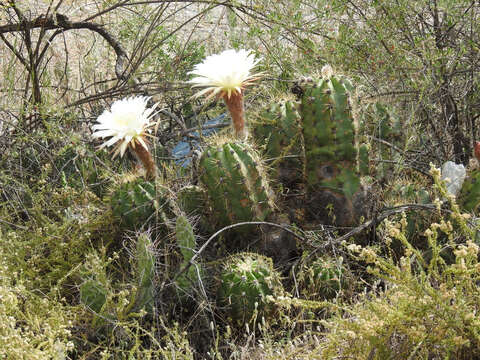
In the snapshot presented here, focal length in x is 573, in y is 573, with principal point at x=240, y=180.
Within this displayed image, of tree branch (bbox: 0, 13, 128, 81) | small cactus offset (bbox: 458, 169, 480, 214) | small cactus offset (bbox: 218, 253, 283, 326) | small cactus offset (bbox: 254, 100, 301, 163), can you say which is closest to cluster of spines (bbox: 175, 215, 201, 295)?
small cactus offset (bbox: 218, 253, 283, 326)

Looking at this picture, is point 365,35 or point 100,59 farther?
point 100,59

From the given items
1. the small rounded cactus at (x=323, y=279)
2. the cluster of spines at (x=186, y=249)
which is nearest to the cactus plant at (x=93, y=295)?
the cluster of spines at (x=186, y=249)

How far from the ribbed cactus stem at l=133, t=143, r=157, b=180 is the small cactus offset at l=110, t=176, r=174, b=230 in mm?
32

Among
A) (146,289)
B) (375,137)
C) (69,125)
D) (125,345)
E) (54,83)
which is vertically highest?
(54,83)

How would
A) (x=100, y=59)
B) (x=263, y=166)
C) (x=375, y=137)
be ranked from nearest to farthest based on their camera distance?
(x=263, y=166) → (x=375, y=137) → (x=100, y=59)

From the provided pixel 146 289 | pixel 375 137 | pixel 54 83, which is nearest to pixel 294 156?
pixel 375 137

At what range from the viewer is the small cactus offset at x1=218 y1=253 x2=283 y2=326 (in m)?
1.88

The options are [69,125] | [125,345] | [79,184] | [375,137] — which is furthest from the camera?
[69,125]

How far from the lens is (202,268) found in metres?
2.00

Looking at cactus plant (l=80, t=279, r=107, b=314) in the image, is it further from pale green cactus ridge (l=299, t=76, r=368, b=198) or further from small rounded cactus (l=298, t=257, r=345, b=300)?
pale green cactus ridge (l=299, t=76, r=368, b=198)

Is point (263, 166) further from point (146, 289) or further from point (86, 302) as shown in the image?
point (86, 302)

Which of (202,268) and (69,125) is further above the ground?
(69,125)

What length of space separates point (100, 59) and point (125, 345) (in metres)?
2.83

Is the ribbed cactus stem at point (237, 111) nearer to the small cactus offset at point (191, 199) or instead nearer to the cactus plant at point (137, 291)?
the small cactus offset at point (191, 199)
